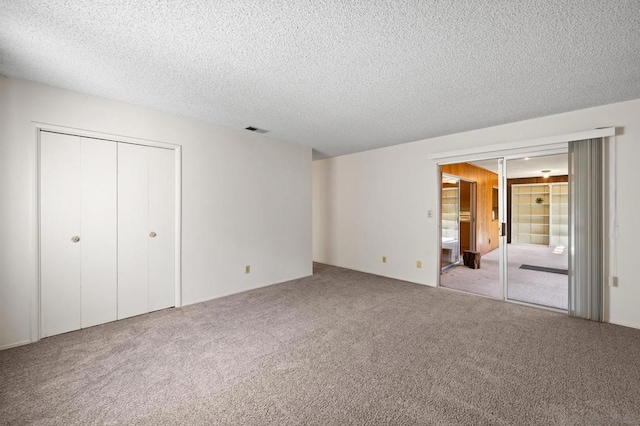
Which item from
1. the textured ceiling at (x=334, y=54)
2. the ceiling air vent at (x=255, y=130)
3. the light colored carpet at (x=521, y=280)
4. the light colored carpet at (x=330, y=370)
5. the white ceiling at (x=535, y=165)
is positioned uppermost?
the ceiling air vent at (x=255, y=130)

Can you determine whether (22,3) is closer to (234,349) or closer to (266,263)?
(234,349)

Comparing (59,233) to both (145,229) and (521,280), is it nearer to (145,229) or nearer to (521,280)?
(145,229)

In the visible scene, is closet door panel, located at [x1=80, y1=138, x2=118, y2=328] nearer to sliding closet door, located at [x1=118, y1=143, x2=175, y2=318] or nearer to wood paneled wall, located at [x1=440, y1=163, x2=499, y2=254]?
sliding closet door, located at [x1=118, y1=143, x2=175, y2=318]

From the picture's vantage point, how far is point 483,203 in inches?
273

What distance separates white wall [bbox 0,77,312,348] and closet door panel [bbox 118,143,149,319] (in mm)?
311

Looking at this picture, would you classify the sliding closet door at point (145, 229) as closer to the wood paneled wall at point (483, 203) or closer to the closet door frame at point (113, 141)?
the closet door frame at point (113, 141)

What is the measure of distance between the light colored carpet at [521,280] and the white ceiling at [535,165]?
2005 millimetres

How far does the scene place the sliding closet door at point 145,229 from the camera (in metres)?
3.05

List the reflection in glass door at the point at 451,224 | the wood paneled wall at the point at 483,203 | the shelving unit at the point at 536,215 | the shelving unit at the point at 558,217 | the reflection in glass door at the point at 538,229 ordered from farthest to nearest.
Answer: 1. the shelving unit at the point at 536,215
2. the wood paneled wall at the point at 483,203
3. the reflection in glass door at the point at 451,224
4. the shelving unit at the point at 558,217
5. the reflection in glass door at the point at 538,229

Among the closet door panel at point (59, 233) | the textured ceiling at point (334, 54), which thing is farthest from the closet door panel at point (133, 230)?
the textured ceiling at point (334, 54)

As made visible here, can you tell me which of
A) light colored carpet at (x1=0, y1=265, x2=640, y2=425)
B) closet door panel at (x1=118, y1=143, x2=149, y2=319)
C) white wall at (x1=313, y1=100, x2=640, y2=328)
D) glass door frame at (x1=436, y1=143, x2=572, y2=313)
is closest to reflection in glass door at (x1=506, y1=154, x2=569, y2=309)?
glass door frame at (x1=436, y1=143, x2=572, y2=313)

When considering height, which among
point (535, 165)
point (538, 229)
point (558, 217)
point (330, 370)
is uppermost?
point (535, 165)

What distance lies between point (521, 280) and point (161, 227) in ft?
18.3

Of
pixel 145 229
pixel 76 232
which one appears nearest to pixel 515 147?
pixel 145 229
